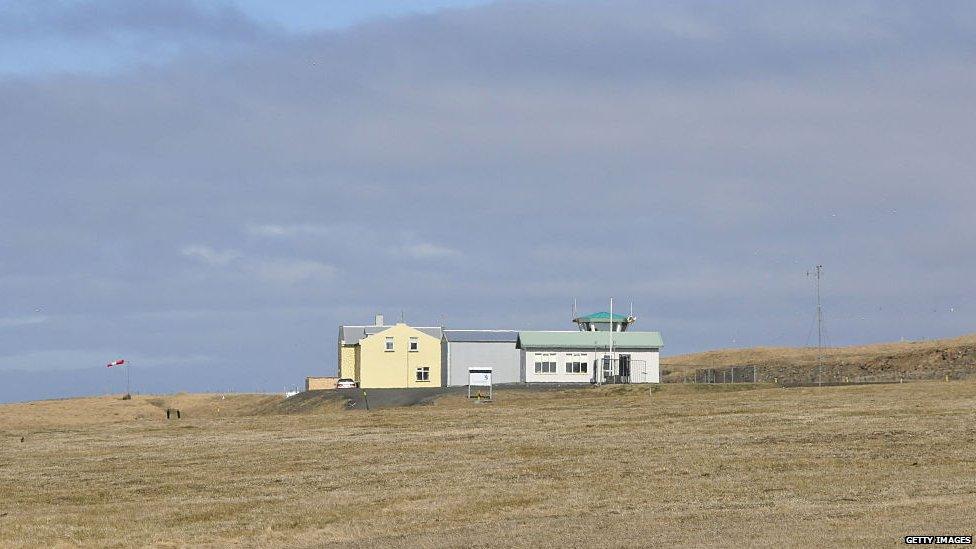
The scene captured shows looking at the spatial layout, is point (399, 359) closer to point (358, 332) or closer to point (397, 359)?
point (397, 359)

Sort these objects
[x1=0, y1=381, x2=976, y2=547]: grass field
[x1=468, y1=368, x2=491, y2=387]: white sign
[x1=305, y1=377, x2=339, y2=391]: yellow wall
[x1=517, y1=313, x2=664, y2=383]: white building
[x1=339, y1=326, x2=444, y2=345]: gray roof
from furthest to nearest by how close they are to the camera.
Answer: [x1=305, y1=377, x2=339, y2=391]: yellow wall, [x1=339, y1=326, x2=444, y2=345]: gray roof, [x1=517, y1=313, x2=664, y2=383]: white building, [x1=468, y1=368, x2=491, y2=387]: white sign, [x1=0, y1=381, x2=976, y2=547]: grass field

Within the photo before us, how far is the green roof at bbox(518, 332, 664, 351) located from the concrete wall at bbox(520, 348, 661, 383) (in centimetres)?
41

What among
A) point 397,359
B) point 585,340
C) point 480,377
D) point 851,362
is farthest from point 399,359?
point 851,362

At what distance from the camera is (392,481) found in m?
39.0

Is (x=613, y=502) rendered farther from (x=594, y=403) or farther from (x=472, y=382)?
(x=472, y=382)

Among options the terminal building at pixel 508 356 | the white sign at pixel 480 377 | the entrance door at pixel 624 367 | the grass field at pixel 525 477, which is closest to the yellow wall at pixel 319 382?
the terminal building at pixel 508 356

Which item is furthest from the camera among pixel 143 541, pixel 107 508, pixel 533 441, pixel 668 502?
pixel 533 441

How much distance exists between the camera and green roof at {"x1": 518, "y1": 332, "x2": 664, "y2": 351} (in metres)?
106

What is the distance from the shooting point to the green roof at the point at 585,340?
349ft

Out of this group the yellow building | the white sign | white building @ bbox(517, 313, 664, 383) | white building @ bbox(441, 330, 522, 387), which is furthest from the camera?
the yellow building

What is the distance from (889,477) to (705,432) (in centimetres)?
1541

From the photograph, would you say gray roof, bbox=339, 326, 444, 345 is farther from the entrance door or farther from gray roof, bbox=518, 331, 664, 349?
the entrance door

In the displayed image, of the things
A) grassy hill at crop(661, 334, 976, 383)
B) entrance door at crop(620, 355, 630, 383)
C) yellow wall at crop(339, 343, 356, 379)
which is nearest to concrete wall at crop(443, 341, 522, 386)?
entrance door at crop(620, 355, 630, 383)

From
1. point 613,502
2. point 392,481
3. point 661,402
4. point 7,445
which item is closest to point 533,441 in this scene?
point 392,481
